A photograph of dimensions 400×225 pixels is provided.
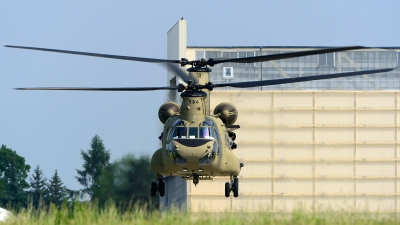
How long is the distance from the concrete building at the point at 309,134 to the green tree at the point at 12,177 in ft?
105

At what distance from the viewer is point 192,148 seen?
30.1m

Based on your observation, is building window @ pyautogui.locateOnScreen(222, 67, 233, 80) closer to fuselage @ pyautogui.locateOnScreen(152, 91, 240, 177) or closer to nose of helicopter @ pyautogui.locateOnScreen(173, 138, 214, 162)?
fuselage @ pyautogui.locateOnScreen(152, 91, 240, 177)

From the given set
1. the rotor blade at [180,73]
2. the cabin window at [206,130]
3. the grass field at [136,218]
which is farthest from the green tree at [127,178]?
the grass field at [136,218]

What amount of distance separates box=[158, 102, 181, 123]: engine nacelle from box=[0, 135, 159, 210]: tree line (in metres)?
10.2

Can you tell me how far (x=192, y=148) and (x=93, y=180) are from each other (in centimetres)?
6132

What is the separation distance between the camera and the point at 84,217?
2369 centimetres

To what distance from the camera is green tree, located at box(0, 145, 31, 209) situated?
88863 mm

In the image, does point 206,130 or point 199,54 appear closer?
point 206,130

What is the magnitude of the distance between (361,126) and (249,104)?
28.3 ft

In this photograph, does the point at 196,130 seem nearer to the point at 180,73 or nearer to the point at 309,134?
the point at 180,73

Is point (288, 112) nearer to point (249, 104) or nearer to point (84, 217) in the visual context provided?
point (249, 104)

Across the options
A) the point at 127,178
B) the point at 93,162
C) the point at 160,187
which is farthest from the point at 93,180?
the point at 160,187

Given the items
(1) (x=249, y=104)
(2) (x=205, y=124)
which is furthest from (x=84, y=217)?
(1) (x=249, y=104)

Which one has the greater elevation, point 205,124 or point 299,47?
point 299,47
